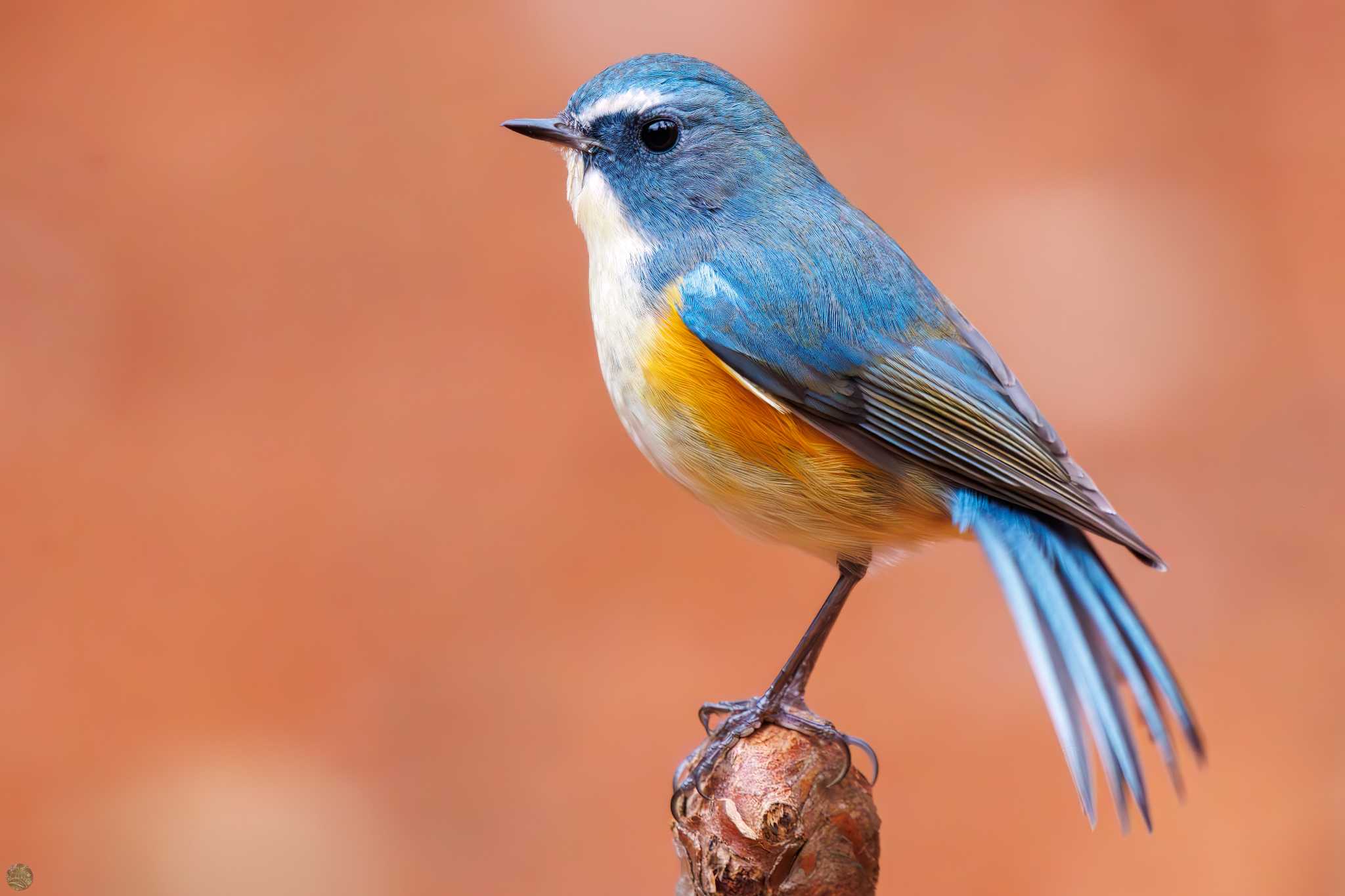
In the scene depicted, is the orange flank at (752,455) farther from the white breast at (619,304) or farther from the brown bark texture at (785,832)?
the brown bark texture at (785,832)

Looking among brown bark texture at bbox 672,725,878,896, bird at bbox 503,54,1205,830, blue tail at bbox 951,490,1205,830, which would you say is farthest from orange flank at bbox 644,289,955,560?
brown bark texture at bbox 672,725,878,896

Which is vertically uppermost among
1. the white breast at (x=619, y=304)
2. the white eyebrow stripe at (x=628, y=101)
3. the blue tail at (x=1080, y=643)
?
the white eyebrow stripe at (x=628, y=101)

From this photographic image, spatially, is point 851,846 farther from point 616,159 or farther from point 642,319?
point 616,159

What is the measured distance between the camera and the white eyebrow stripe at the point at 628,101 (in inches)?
70.6

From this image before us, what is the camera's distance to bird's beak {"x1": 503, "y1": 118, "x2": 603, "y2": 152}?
1.81 m

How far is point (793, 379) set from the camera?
1.66 m

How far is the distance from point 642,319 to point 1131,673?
2.51ft

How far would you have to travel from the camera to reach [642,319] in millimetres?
1721

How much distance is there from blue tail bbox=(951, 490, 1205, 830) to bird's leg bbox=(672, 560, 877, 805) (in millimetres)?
299

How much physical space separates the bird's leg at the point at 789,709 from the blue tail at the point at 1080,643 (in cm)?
30

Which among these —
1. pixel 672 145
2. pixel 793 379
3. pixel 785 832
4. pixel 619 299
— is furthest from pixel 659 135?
pixel 785 832

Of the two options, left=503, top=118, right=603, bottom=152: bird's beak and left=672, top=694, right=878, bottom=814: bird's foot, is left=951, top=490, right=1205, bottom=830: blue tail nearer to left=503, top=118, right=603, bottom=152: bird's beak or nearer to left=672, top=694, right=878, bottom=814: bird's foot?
left=672, top=694, right=878, bottom=814: bird's foot

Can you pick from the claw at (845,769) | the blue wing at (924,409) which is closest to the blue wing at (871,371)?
the blue wing at (924,409)

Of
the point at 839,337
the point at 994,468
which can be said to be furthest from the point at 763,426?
the point at 994,468
